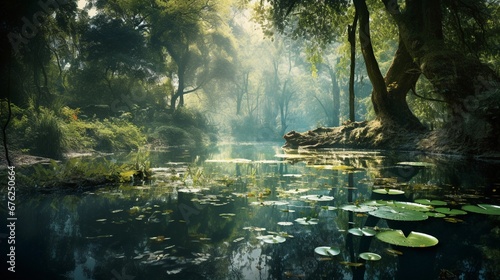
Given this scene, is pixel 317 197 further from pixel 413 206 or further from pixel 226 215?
pixel 226 215

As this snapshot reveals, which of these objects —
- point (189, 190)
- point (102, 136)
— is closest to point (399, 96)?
point (189, 190)

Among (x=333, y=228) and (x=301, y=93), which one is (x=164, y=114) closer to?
(x=333, y=228)

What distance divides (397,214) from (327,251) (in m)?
1.34

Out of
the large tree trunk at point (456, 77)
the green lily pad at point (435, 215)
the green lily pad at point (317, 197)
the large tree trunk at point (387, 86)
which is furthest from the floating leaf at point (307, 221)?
the large tree trunk at point (387, 86)

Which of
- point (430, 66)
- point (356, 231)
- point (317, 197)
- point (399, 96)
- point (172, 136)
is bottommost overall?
point (356, 231)

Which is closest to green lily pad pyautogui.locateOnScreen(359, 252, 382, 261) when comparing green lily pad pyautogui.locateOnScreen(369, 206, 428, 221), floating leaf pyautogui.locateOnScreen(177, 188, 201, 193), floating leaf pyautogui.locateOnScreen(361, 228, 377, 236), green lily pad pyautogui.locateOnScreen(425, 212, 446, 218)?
floating leaf pyautogui.locateOnScreen(361, 228, 377, 236)

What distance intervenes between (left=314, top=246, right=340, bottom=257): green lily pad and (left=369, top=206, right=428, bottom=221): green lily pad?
1.08 m

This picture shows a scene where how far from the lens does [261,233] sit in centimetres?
334

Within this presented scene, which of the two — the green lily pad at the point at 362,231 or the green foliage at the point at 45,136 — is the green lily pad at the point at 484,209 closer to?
the green lily pad at the point at 362,231

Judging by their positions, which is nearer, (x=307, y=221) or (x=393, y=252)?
(x=393, y=252)

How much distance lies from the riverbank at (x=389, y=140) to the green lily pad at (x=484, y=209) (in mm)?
6487

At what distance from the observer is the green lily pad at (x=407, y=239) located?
2.70 m

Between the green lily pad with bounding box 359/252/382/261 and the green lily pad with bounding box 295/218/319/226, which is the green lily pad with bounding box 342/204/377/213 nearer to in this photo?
the green lily pad with bounding box 295/218/319/226

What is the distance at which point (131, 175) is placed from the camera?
664 centimetres
